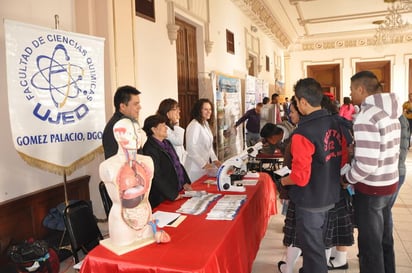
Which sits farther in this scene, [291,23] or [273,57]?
[273,57]

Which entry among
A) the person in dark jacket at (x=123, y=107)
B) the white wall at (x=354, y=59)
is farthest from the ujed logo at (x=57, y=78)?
the white wall at (x=354, y=59)

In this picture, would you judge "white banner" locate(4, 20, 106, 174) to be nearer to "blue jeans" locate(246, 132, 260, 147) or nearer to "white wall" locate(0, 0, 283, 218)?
"white wall" locate(0, 0, 283, 218)

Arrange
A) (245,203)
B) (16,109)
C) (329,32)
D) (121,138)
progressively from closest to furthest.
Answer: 1. (121,138)
2. (245,203)
3. (16,109)
4. (329,32)

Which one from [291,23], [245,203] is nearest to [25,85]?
[245,203]

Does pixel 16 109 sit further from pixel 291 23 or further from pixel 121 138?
pixel 291 23

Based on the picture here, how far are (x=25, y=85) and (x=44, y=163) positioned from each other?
0.61 m

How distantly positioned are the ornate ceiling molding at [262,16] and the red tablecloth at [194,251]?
238 inches

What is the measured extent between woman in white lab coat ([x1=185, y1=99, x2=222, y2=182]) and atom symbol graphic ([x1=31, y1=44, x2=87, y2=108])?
1.12 meters

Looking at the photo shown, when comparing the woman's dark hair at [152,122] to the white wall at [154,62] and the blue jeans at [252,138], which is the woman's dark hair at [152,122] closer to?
the white wall at [154,62]

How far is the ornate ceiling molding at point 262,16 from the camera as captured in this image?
741 cm

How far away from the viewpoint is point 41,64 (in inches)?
103

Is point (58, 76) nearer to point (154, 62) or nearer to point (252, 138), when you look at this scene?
point (154, 62)

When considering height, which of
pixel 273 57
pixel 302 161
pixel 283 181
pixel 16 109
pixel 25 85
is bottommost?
pixel 283 181

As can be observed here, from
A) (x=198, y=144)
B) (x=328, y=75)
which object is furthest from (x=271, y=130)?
(x=328, y=75)
